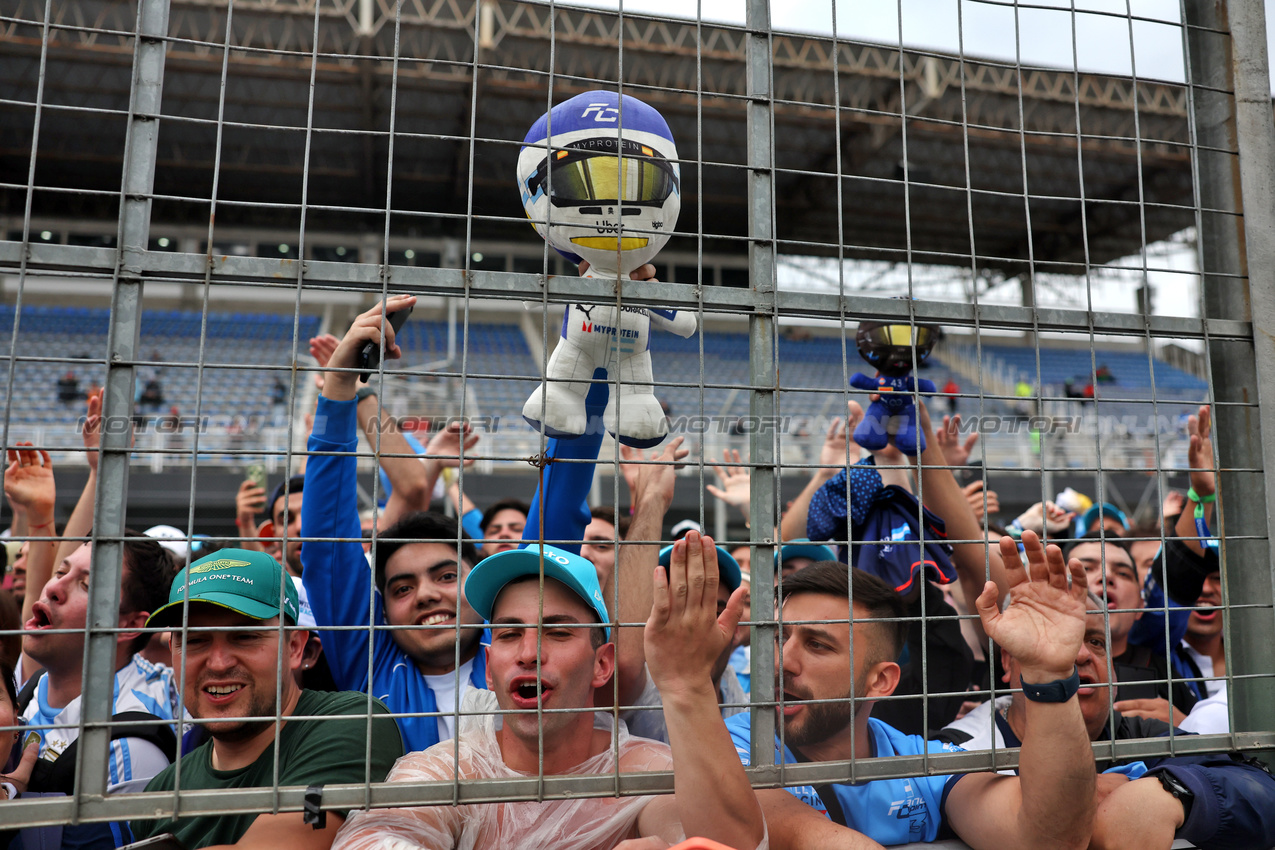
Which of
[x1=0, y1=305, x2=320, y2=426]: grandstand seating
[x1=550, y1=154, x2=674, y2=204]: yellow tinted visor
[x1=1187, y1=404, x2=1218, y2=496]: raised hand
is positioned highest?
[x1=0, y1=305, x2=320, y2=426]: grandstand seating

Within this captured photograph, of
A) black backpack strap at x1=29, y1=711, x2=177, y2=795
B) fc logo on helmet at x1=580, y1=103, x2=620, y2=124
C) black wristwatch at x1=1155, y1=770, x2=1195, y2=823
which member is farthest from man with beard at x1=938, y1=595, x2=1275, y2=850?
black backpack strap at x1=29, y1=711, x2=177, y2=795

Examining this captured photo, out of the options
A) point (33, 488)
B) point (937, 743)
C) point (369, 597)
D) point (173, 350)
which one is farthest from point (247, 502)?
point (173, 350)

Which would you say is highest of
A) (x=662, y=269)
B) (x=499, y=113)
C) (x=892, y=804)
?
(x=499, y=113)

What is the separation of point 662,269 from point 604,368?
17.2 metres

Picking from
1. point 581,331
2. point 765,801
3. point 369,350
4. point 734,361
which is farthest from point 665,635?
point 734,361

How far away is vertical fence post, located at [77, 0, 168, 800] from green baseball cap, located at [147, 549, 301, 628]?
0.42m

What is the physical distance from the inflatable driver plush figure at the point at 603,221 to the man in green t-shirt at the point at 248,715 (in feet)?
2.41

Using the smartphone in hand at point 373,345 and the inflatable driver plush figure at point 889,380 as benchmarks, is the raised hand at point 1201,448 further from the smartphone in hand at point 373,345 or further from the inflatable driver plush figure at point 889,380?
the smartphone in hand at point 373,345

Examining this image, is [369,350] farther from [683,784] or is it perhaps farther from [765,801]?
[765,801]

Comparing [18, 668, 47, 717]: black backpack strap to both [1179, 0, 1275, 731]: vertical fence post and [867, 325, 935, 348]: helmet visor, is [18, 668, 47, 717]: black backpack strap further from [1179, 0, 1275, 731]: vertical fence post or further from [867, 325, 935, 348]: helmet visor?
[1179, 0, 1275, 731]: vertical fence post

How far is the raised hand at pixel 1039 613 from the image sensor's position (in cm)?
153

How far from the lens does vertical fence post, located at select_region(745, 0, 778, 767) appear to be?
4.96 feet

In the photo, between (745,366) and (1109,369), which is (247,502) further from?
(1109,369)

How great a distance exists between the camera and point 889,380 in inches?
106
